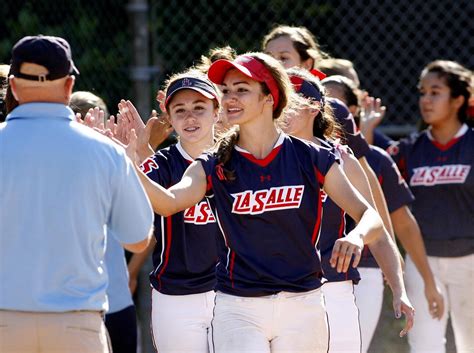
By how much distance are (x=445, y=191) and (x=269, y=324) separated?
2.89 m

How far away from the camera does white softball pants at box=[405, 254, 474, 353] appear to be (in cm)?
648

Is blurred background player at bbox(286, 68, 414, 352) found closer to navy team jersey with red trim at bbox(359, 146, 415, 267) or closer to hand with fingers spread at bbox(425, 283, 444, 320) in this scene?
navy team jersey with red trim at bbox(359, 146, 415, 267)

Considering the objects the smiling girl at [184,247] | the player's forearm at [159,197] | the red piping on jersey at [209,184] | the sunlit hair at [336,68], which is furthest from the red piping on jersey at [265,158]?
the sunlit hair at [336,68]

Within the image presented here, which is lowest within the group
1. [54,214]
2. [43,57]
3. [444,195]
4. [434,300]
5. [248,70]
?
[434,300]

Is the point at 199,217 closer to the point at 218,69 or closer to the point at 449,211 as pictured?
the point at 218,69

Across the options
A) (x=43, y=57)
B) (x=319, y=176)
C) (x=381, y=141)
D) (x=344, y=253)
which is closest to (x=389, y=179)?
(x=381, y=141)

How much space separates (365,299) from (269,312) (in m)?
1.77

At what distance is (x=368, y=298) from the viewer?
18.7 ft

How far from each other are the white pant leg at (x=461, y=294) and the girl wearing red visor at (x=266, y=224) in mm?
2538

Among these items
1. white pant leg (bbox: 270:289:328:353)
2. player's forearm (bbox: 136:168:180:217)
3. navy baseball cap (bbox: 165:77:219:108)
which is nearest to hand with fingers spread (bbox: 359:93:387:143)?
navy baseball cap (bbox: 165:77:219:108)

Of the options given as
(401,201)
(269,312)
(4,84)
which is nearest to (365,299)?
(401,201)

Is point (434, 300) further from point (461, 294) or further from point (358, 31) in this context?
point (358, 31)

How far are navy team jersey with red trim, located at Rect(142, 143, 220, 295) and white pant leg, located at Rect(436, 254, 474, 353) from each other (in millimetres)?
2170

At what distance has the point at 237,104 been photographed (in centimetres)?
418
